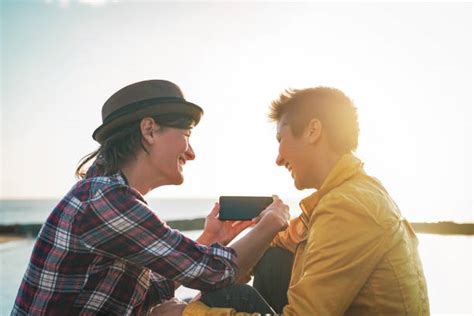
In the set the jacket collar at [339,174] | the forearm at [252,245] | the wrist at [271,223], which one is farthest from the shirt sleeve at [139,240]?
the jacket collar at [339,174]

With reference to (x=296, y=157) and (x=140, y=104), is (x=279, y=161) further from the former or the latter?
(x=140, y=104)

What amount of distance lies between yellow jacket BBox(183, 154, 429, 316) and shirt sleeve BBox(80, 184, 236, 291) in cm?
17

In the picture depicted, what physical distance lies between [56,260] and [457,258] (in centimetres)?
825

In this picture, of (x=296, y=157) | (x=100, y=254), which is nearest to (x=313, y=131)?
(x=296, y=157)

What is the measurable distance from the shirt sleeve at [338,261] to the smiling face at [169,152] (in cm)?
74

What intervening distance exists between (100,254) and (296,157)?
3.45 ft

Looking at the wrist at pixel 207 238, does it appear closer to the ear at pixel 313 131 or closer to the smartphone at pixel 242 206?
the smartphone at pixel 242 206

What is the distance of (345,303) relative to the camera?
157 cm

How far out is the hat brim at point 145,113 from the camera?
1.95 m

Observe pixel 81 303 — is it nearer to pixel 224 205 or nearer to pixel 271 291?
pixel 224 205

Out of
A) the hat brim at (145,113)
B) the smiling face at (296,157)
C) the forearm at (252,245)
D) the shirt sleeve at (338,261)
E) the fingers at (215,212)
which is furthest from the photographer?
the fingers at (215,212)

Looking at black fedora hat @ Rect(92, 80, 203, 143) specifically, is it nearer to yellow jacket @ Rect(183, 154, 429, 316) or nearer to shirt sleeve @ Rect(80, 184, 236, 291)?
shirt sleeve @ Rect(80, 184, 236, 291)

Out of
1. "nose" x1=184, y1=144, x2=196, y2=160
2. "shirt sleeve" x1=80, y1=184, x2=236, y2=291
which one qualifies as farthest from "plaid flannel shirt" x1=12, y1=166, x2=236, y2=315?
"nose" x1=184, y1=144, x2=196, y2=160

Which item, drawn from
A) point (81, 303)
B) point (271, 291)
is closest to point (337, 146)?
point (271, 291)
